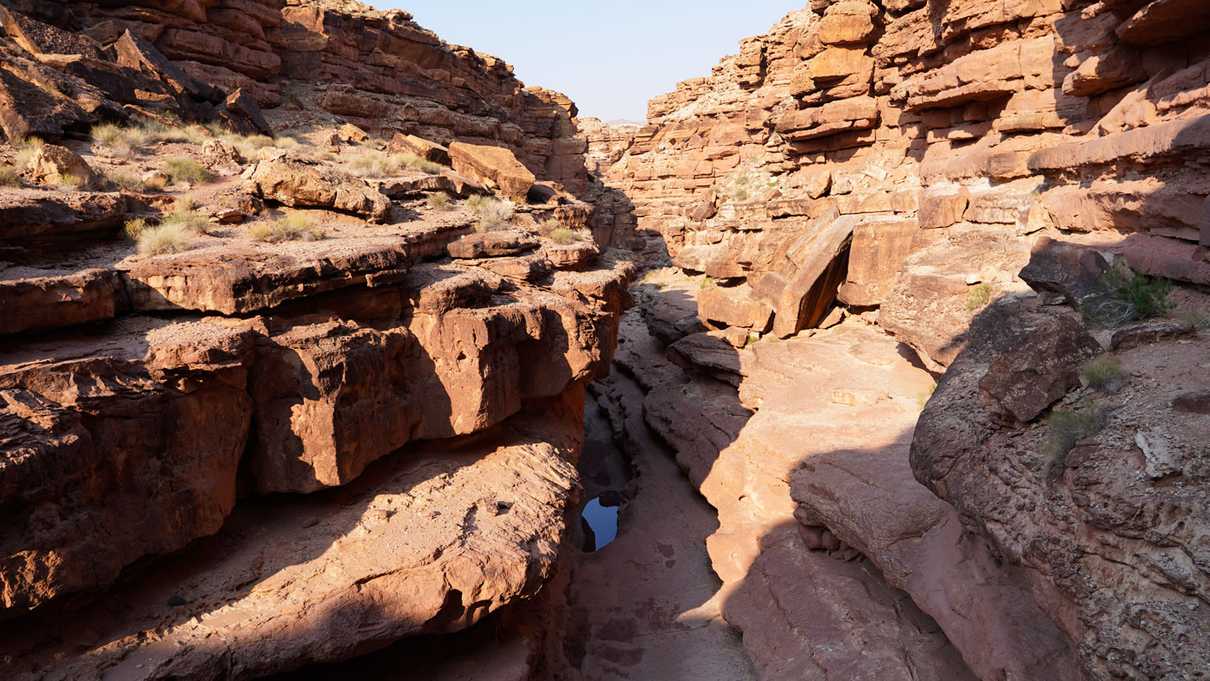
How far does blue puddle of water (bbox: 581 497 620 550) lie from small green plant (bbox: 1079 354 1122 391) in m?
11.9

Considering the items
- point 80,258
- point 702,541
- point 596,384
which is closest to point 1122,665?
point 702,541

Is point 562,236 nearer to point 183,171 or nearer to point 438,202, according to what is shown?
point 438,202

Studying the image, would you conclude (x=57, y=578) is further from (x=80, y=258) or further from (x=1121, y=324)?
(x=1121, y=324)

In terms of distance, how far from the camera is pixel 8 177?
8219mm

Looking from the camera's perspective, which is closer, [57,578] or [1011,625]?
[57,578]

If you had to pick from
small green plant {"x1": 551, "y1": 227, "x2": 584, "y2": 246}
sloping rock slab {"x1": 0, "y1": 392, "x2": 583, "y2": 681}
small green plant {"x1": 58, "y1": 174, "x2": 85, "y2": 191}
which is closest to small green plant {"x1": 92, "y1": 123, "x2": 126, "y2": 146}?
small green plant {"x1": 58, "y1": 174, "x2": 85, "y2": 191}

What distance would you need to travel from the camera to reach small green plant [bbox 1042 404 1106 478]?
4.78 meters

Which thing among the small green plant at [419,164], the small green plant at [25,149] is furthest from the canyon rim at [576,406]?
the small green plant at [419,164]

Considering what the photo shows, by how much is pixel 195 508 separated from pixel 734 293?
14459mm

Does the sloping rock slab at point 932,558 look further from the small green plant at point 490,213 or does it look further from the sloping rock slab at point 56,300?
the sloping rock slab at point 56,300

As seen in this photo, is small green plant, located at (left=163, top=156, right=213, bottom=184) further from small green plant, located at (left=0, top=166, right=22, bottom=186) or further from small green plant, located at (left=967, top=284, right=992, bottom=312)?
small green plant, located at (left=967, top=284, right=992, bottom=312)

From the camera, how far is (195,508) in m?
6.27

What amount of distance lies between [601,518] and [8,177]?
13.4 meters

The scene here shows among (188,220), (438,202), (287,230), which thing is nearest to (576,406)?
(438,202)
